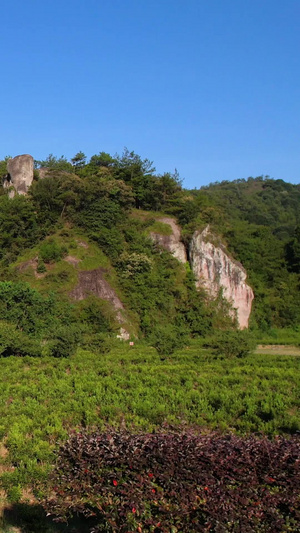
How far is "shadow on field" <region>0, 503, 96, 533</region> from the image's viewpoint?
21.5 feet

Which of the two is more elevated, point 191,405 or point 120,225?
point 120,225

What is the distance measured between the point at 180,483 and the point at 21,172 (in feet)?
121

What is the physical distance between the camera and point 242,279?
126 ft

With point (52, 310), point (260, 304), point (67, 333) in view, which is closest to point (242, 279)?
point (260, 304)

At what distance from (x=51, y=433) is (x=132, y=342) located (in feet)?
62.3

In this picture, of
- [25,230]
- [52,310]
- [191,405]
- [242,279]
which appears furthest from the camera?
[242,279]

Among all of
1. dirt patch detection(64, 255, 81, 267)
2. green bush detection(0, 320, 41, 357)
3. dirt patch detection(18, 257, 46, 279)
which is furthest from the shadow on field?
dirt patch detection(64, 255, 81, 267)

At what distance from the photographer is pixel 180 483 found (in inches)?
203

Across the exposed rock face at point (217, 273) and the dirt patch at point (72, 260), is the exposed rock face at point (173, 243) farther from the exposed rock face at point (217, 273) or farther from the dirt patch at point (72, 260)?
the dirt patch at point (72, 260)

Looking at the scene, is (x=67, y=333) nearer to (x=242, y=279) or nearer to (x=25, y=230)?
(x=25, y=230)

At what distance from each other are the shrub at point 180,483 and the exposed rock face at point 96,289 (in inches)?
940

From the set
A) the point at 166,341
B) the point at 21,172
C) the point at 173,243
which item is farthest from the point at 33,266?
the point at 166,341

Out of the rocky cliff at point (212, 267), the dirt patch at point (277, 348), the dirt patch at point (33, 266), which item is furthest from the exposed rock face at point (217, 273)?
the dirt patch at point (33, 266)

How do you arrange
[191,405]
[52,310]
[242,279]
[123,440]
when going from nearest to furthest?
[123,440] → [191,405] → [52,310] → [242,279]
